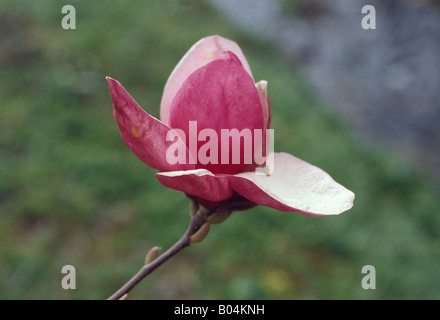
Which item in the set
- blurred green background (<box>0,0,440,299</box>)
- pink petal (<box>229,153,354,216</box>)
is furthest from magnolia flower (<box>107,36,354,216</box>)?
blurred green background (<box>0,0,440,299</box>)

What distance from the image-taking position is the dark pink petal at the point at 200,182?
→ 1.41 ft

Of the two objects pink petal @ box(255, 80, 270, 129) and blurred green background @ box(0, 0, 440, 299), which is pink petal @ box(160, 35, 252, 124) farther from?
blurred green background @ box(0, 0, 440, 299)

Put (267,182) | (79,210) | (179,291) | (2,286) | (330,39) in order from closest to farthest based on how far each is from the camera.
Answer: (267,182)
(2,286)
(179,291)
(79,210)
(330,39)

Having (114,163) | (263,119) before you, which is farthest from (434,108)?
(263,119)

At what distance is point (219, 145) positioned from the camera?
49 cm

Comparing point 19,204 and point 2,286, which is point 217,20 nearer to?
point 19,204

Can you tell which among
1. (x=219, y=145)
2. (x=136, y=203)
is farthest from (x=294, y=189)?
(x=136, y=203)

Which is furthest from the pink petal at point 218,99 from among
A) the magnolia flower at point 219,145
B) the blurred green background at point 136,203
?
the blurred green background at point 136,203

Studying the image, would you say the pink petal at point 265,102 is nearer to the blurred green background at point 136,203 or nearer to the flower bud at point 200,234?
the flower bud at point 200,234

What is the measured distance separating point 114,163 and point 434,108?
71.3 inches

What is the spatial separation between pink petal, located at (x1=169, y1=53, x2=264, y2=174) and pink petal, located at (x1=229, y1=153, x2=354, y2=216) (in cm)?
5

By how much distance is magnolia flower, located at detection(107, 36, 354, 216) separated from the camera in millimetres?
445

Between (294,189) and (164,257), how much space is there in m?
0.14

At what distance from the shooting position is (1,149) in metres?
1.72
